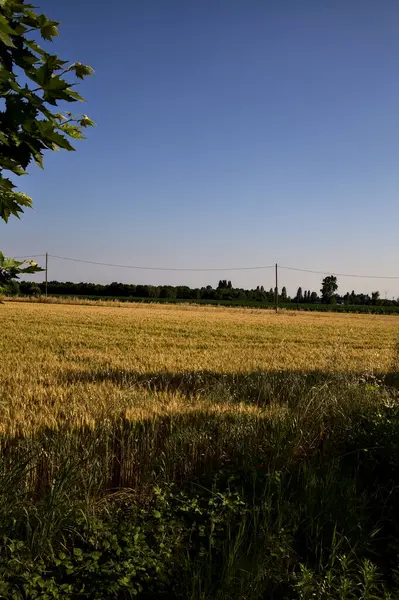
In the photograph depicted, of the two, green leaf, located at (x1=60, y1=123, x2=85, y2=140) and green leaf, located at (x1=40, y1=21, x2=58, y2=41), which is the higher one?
green leaf, located at (x1=40, y1=21, x2=58, y2=41)

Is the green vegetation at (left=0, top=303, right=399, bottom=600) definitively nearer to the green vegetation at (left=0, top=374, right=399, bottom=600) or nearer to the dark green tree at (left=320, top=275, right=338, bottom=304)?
the green vegetation at (left=0, top=374, right=399, bottom=600)

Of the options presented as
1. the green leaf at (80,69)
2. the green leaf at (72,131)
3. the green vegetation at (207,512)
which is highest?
the green leaf at (80,69)

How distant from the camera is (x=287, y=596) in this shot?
2545 millimetres

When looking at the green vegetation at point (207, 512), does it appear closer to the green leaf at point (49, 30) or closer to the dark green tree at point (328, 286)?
the green leaf at point (49, 30)

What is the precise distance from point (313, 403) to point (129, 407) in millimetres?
2346

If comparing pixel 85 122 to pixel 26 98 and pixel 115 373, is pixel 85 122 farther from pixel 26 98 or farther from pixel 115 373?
pixel 115 373

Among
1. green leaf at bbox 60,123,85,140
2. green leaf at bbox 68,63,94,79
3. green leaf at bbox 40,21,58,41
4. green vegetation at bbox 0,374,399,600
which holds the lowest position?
green vegetation at bbox 0,374,399,600

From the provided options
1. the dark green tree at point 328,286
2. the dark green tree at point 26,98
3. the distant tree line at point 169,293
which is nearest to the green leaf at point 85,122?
the dark green tree at point 26,98

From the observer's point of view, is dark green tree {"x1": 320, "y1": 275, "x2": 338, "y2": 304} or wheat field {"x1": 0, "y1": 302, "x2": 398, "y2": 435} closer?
wheat field {"x1": 0, "y1": 302, "x2": 398, "y2": 435}

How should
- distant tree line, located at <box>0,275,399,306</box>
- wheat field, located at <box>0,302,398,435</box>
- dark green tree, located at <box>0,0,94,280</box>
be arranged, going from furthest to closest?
distant tree line, located at <box>0,275,399,306</box> < wheat field, located at <box>0,302,398,435</box> < dark green tree, located at <box>0,0,94,280</box>

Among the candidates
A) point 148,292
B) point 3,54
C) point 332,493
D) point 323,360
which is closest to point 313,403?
point 332,493

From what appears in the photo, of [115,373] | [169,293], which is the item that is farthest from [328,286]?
[115,373]

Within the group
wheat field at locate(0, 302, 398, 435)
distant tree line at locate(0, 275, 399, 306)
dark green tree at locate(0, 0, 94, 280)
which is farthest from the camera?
distant tree line at locate(0, 275, 399, 306)

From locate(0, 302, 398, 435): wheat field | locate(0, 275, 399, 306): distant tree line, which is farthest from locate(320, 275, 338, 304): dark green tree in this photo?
locate(0, 302, 398, 435): wheat field
